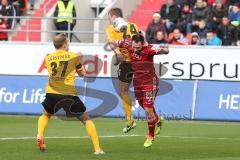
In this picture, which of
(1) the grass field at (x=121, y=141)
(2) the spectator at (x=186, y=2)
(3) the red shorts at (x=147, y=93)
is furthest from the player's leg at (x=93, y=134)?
(2) the spectator at (x=186, y=2)

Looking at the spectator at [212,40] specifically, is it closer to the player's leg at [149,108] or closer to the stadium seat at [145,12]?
the stadium seat at [145,12]

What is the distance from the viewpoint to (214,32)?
27.7 meters

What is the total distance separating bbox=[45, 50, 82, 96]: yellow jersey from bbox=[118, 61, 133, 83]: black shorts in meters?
4.17

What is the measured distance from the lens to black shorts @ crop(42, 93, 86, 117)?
48.6 ft

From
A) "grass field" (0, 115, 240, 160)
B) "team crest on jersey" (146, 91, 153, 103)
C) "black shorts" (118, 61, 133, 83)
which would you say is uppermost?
"black shorts" (118, 61, 133, 83)

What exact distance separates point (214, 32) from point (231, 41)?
0.65 meters

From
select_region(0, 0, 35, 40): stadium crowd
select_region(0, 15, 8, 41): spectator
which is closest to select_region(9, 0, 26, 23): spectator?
select_region(0, 0, 35, 40): stadium crowd

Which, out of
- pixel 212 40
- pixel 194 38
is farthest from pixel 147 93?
pixel 194 38

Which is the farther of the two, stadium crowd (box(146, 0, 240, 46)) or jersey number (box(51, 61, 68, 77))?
stadium crowd (box(146, 0, 240, 46))

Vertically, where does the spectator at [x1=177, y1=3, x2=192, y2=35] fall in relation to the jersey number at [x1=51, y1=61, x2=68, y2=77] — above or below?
above

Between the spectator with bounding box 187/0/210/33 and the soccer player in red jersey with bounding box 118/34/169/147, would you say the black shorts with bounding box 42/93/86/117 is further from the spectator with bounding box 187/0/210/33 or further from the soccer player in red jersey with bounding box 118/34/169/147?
the spectator with bounding box 187/0/210/33

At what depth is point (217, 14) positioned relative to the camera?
1100 inches

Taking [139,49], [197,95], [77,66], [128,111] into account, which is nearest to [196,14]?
[197,95]

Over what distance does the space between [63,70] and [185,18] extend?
1423 cm
